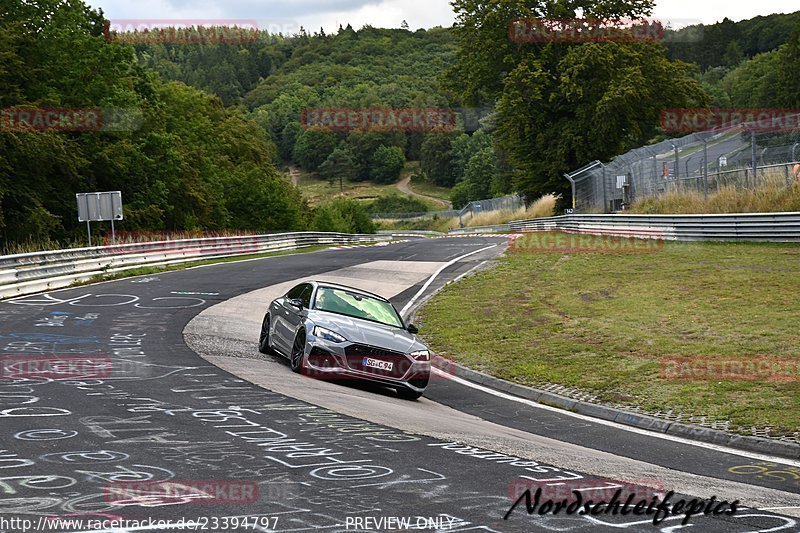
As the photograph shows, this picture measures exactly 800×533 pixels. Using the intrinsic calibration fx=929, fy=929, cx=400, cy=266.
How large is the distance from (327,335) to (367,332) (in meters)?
0.60

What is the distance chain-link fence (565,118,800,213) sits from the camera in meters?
28.7

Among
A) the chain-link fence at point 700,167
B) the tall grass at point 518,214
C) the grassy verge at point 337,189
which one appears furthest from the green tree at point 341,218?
the grassy verge at point 337,189

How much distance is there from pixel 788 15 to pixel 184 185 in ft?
547

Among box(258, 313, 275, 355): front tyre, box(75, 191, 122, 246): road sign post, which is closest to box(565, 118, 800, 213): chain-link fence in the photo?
box(258, 313, 275, 355): front tyre

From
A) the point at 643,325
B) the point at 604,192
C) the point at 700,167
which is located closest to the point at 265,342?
the point at 643,325

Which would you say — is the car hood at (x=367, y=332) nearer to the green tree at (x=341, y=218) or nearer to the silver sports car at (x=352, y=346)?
the silver sports car at (x=352, y=346)

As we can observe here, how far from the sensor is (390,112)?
172m

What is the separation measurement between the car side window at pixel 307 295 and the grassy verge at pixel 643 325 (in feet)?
9.75

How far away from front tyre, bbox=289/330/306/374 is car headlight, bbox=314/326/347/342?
24 centimetres

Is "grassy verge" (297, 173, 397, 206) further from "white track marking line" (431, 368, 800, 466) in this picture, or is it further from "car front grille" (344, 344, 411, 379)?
"car front grille" (344, 344, 411, 379)

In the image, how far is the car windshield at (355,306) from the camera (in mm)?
14078

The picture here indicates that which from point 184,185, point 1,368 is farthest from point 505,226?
point 1,368

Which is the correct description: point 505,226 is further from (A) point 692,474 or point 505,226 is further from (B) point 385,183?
(B) point 385,183

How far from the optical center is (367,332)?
13156 millimetres
